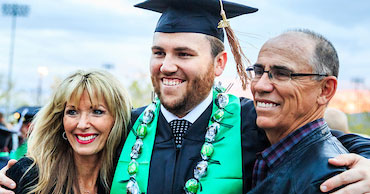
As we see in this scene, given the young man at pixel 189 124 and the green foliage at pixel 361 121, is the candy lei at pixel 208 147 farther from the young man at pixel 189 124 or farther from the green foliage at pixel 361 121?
the green foliage at pixel 361 121

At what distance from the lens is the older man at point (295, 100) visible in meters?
2.30

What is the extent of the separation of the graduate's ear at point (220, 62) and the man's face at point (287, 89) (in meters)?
0.88

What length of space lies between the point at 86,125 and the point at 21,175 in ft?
1.96

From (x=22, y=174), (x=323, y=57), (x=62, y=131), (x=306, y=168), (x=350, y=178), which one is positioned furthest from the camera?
(x=62, y=131)

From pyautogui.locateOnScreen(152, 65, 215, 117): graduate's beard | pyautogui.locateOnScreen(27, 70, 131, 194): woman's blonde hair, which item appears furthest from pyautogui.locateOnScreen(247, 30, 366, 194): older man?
pyautogui.locateOnScreen(27, 70, 131, 194): woman's blonde hair

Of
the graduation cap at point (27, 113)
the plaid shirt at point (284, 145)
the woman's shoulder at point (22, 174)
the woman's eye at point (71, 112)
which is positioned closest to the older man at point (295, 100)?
the plaid shirt at point (284, 145)

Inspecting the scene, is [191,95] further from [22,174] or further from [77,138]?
[22,174]

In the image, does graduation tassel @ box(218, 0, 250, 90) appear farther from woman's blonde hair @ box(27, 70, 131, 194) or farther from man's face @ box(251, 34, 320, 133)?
woman's blonde hair @ box(27, 70, 131, 194)

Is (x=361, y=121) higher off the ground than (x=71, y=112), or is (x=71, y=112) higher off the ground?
(x=71, y=112)

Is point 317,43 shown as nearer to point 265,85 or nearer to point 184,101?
point 265,85

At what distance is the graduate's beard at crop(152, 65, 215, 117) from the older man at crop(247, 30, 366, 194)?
2.43ft

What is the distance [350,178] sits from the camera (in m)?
2.10

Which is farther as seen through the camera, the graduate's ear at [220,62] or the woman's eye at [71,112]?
the graduate's ear at [220,62]

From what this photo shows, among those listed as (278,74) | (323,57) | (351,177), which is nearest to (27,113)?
(278,74)
